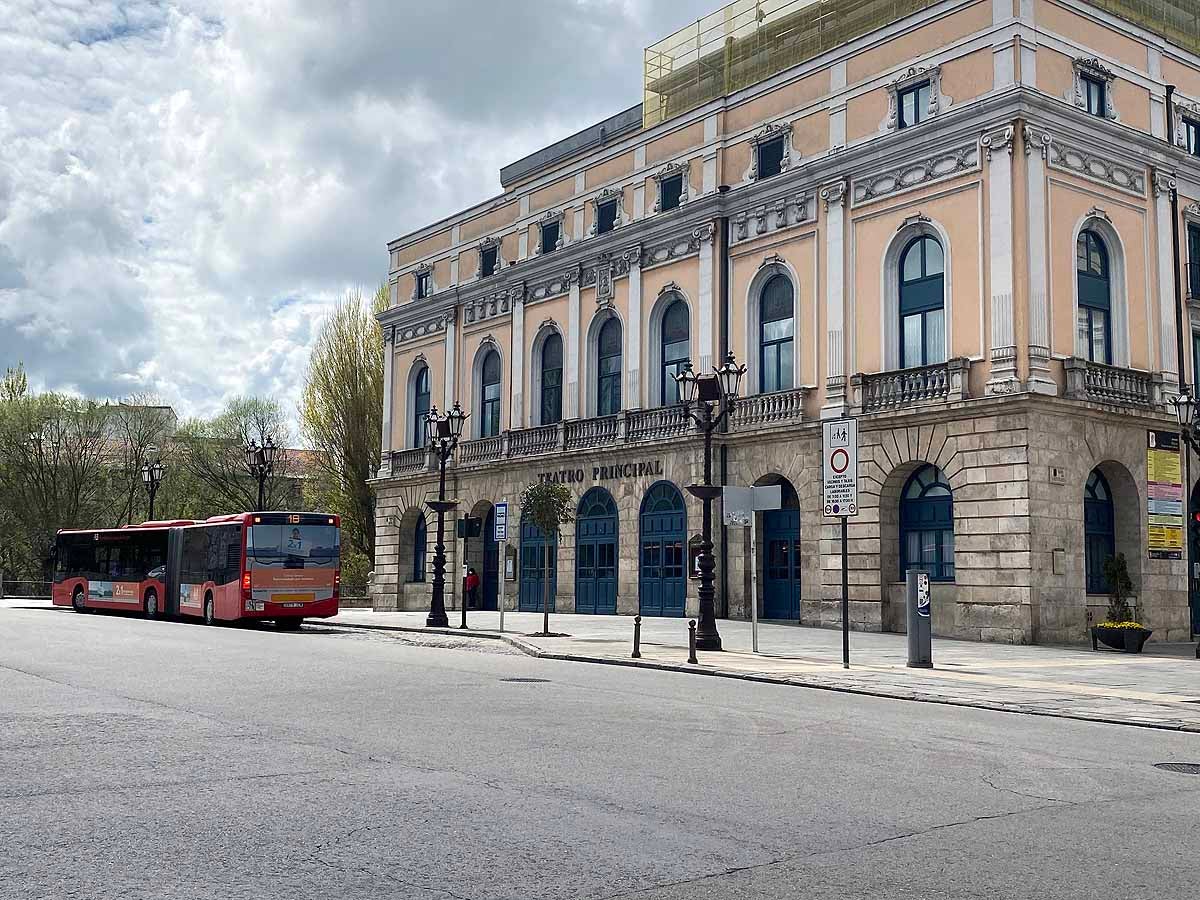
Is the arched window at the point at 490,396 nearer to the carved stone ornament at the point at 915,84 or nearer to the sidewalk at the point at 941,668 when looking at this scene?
the sidewalk at the point at 941,668

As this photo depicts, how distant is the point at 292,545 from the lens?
32.1 m

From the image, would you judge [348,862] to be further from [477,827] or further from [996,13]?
[996,13]

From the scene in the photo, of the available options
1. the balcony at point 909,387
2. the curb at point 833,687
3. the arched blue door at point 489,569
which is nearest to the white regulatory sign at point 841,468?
the curb at point 833,687

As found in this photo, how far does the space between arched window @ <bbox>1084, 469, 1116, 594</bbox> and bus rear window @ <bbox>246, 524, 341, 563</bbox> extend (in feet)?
62.0

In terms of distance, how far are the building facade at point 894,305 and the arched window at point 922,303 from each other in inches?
2.6

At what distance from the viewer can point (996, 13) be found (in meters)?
28.3

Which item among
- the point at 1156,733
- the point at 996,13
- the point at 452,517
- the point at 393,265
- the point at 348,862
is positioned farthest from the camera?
the point at 393,265

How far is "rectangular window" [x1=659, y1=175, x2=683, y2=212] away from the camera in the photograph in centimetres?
3741

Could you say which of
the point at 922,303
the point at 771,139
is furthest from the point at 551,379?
the point at 922,303

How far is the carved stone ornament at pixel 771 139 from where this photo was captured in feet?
111

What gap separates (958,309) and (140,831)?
992 inches

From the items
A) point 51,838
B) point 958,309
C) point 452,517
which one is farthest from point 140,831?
point 452,517

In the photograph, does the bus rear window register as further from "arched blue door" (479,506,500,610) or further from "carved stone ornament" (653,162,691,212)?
"carved stone ornament" (653,162,691,212)

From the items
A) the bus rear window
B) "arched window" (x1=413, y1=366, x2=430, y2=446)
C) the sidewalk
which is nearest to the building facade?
the sidewalk
